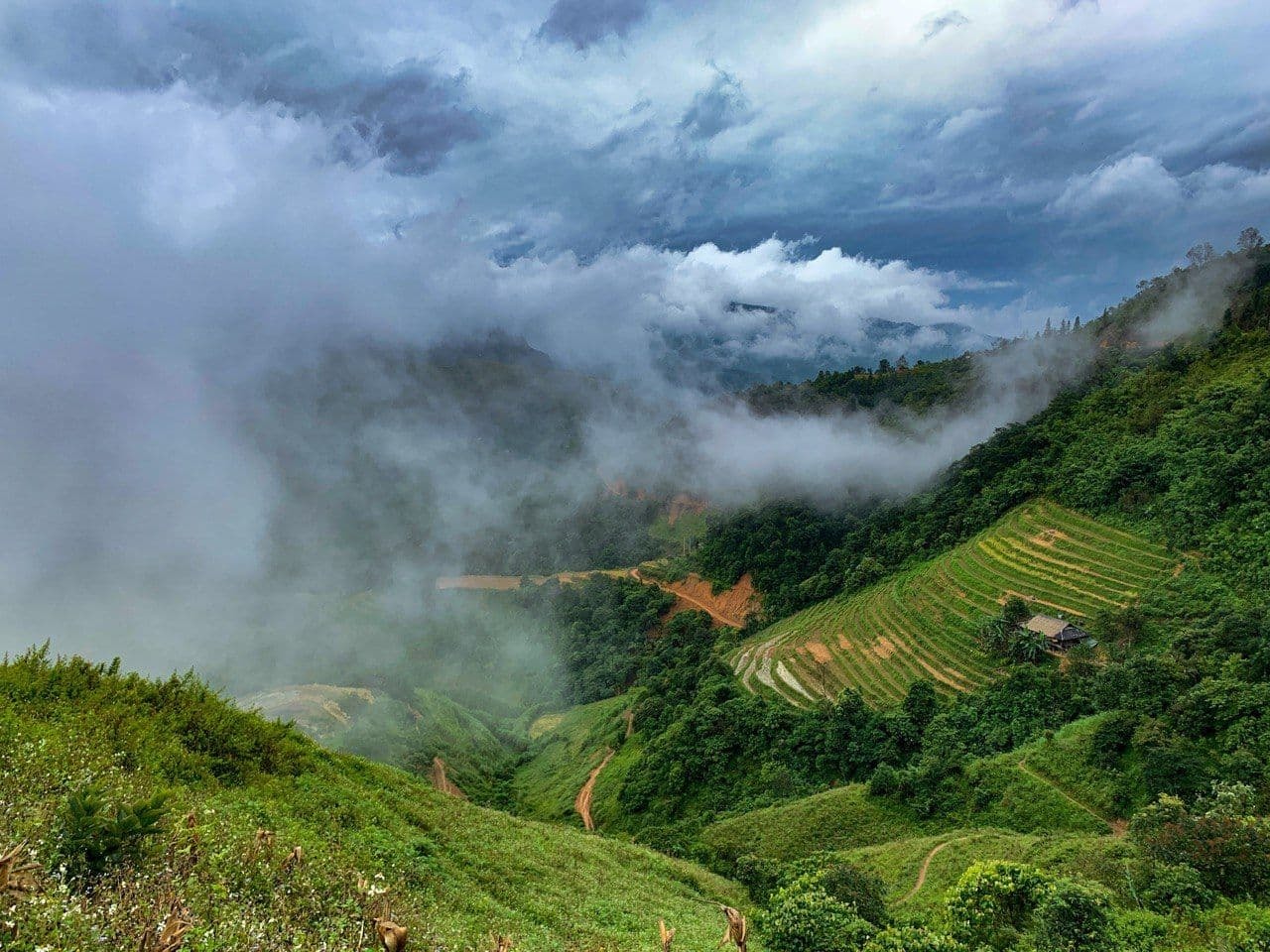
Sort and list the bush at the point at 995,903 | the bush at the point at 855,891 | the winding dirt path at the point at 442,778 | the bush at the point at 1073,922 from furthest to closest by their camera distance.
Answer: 1. the winding dirt path at the point at 442,778
2. the bush at the point at 855,891
3. the bush at the point at 995,903
4. the bush at the point at 1073,922

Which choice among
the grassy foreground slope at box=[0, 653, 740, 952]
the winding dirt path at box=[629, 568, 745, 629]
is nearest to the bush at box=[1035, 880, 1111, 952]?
the grassy foreground slope at box=[0, 653, 740, 952]

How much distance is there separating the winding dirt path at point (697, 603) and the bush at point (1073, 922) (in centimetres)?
7569

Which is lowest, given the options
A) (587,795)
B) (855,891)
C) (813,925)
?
(587,795)

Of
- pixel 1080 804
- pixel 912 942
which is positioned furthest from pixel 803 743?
pixel 912 942

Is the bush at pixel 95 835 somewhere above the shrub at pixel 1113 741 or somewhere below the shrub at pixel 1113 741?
above

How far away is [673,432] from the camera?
184 meters

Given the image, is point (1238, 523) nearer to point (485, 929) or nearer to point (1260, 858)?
point (1260, 858)

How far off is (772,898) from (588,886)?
772cm

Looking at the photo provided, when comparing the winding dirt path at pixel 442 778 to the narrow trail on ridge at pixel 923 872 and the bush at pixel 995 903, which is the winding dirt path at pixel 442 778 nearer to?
the narrow trail on ridge at pixel 923 872

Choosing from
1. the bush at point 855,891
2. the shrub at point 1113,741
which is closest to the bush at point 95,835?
the bush at point 855,891

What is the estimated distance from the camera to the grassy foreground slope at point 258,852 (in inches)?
290

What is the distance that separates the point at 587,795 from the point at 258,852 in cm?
5674

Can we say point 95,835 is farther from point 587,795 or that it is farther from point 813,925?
point 587,795

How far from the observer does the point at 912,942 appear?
53.8ft
